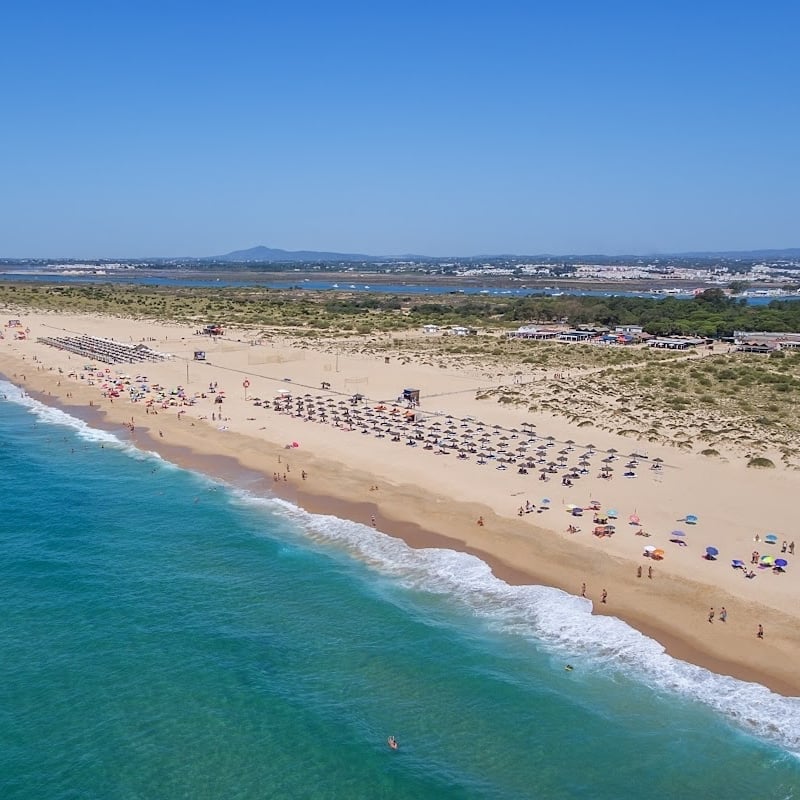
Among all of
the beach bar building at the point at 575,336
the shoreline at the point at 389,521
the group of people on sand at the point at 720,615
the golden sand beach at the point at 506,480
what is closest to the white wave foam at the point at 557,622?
the shoreline at the point at 389,521

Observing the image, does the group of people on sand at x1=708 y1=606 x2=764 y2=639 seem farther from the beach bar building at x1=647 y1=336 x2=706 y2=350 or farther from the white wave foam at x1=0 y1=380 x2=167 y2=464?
the beach bar building at x1=647 y1=336 x2=706 y2=350

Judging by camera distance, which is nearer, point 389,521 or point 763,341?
point 389,521

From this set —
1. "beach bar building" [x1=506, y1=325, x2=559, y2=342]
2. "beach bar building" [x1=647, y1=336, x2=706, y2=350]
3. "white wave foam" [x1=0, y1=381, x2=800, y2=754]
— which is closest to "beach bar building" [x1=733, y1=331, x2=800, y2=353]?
"beach bar building" [x1=647, y1=336, x2=706, y2=350]

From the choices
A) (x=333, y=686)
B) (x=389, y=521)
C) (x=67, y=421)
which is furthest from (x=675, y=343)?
(x=333, y=686)

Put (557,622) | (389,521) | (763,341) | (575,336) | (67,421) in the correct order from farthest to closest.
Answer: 1. (575,336)
2. (763,341)
3. (67,421)
4. (389,521)
5. (557,622)

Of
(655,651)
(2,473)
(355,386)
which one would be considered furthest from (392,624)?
(355,386)

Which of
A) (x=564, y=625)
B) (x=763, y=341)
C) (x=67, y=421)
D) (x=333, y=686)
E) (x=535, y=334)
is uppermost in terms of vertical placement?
(x=535, y=334)

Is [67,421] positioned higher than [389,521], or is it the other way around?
[67,421]

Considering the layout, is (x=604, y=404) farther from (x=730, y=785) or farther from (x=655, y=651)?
(x=730, y=785)

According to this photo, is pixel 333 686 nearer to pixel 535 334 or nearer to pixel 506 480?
pixel 506 480
